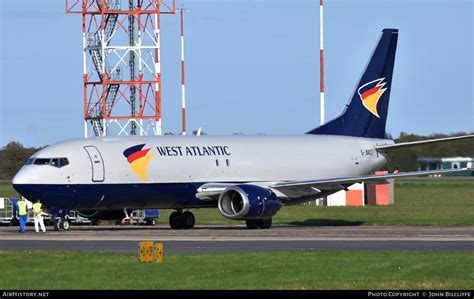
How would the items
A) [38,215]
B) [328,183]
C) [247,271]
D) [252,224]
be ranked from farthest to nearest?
[328,183]
[252,224]
[38,215]
[247,271]

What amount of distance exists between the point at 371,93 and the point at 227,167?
831 cm

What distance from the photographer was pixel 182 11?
3130 inches

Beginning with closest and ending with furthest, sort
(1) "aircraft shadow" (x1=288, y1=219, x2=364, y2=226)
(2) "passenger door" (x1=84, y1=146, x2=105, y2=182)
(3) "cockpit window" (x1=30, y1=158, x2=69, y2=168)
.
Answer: (3) "cockpit window" (x1=30, y1=158, x2=69, y2=168) < (2) "passenger door" (x1=84, y1=146, x2=105, y2=182) < (1) "aircraft shadow" (x1=288, y1=219, x2=364, y2=226)

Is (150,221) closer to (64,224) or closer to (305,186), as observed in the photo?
(64,224)

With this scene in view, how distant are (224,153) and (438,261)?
24.0 meters

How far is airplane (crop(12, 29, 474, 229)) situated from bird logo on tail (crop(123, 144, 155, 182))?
1.5 inches

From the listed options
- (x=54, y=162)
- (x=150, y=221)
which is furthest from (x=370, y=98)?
(x=54, y=162)

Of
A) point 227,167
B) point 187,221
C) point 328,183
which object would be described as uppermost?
point 227,167

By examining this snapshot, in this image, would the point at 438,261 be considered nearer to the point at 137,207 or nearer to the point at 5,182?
the point at 137,207

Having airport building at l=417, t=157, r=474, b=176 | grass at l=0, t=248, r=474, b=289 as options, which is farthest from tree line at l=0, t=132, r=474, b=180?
grass at l=0, t=248, r=474, b=289

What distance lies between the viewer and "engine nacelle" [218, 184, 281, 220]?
48250 millimetres

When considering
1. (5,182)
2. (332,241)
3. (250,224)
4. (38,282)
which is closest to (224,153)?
(250,224)

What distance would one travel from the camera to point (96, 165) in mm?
47438

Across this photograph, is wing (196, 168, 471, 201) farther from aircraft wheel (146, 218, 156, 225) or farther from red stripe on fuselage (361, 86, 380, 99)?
aircraft wheel (146, 218, 156, 225)
